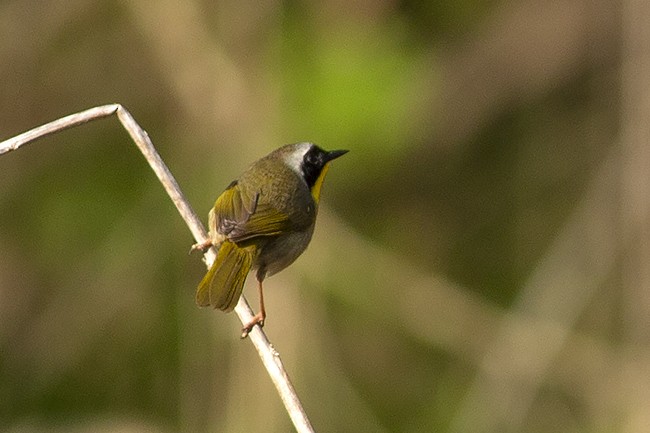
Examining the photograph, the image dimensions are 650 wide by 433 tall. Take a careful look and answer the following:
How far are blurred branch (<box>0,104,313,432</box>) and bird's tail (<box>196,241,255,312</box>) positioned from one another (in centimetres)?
6

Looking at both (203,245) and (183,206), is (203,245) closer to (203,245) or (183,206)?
(203,245)

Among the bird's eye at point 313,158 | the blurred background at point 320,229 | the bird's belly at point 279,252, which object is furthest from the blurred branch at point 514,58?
the bird's belly at point 279,252

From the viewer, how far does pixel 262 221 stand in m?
4.87

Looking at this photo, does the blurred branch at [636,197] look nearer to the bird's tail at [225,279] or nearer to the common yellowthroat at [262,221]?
the common yellowthroat at [262,221]

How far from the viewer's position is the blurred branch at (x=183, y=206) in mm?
3652

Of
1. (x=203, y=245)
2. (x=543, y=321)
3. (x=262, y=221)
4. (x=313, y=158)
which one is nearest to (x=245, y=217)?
(x=262, y=221)

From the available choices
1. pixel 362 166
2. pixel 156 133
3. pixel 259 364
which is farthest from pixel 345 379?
pixel 156 133

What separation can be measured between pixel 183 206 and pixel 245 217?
0.55 metres

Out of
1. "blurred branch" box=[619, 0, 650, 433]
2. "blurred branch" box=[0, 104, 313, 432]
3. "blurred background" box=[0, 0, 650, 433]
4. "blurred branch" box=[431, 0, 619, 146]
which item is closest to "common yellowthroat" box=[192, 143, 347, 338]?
"blurred branch" box=[0, 104, 313, 432]

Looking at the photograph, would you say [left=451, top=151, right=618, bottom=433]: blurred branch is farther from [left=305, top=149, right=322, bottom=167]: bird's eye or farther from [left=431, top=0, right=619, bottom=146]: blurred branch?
[left=305, top=149, right=322, bottom=167]: bird's eye

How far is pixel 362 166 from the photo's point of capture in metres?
7.39

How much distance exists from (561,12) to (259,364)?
355 centimetres

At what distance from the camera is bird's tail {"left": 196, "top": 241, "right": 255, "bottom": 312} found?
4258 millimetres

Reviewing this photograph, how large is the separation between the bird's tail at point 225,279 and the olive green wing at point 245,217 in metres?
0.06
